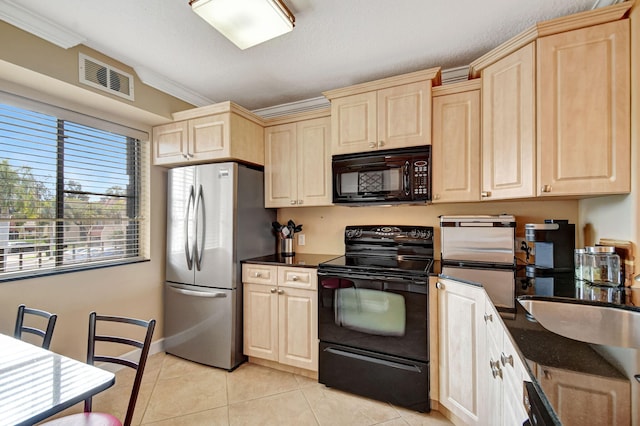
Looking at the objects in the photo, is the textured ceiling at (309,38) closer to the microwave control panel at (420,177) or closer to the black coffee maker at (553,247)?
the microwave control panel at (420,177)

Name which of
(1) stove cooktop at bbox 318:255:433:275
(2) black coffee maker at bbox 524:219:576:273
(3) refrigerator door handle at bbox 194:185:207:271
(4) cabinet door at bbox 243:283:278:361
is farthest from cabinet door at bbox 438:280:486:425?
(3) refrigerator door handle at bbox 194:185:207:271

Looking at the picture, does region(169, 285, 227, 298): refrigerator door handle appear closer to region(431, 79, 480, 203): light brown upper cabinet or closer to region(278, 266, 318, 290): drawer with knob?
region(278, 266, 318, 290): drawer with knob

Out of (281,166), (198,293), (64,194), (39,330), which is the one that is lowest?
(198,293)

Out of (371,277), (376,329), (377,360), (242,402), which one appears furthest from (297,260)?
(242,402)

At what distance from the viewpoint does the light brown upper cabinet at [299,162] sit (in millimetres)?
2576

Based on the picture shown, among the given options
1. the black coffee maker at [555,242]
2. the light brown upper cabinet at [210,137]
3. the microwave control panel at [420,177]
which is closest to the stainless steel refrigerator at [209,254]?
the light brown upper cabinet at [210,137]

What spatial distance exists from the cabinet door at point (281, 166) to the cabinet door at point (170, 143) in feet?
2.42

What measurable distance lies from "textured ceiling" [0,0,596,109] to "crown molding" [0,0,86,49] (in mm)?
20

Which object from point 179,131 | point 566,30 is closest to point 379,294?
point 566,30

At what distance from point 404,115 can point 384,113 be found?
0.15 metres

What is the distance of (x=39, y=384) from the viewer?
945 mm

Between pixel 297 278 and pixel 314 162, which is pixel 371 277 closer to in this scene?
pixel 297 278

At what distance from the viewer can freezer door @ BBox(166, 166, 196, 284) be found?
103 inches

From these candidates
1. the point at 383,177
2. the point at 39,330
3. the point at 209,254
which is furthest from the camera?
the point at 209,254
